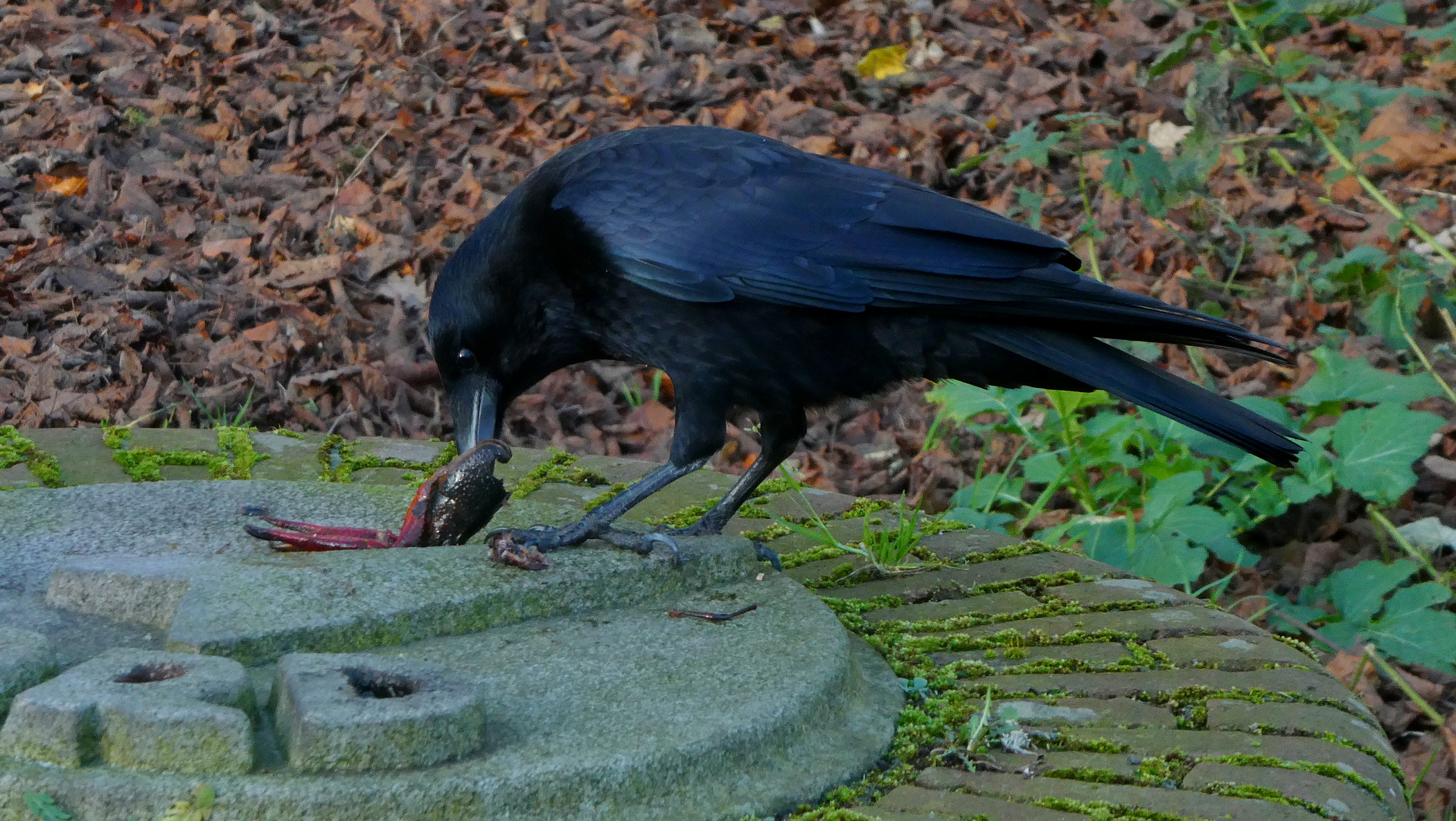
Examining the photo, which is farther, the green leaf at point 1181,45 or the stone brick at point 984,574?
the green leaf at point 1181,45

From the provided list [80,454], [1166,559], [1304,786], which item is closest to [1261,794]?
[1304,786]

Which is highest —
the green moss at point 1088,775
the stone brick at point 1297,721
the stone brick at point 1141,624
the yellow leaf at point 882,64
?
the yellow leaf at point 882,64

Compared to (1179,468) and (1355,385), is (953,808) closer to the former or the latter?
(1179,468)

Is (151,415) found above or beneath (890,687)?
beneath

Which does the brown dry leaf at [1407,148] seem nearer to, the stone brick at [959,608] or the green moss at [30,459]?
the stone brick at [959,608]

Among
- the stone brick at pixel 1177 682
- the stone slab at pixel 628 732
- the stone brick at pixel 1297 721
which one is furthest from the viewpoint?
the stone brick at pixel 1177 682

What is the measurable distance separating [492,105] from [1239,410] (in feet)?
14.4

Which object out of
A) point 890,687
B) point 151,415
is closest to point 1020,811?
point 890,687

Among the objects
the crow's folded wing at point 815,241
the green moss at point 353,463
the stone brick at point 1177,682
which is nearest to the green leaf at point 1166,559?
the crow's folded wing at point 815,241

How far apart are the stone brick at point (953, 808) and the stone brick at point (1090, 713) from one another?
30 centimetres

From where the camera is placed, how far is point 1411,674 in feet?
13.0

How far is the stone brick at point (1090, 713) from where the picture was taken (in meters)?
2.43

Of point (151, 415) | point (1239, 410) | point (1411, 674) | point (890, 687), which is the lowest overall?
point (1411, 674)

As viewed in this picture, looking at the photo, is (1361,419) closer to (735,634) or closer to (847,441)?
(847,441)
